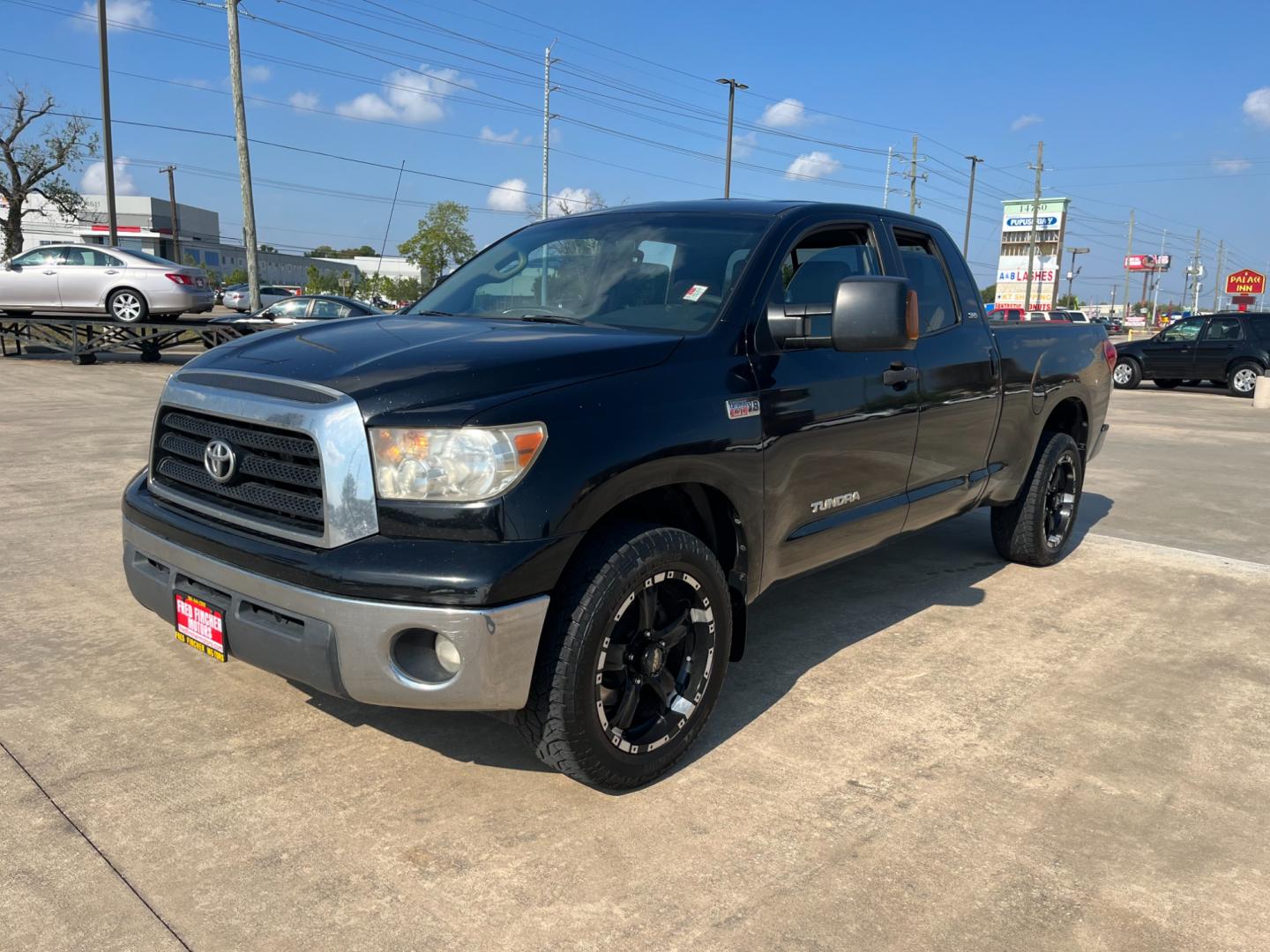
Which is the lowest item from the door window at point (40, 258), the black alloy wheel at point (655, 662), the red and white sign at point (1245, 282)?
the black alloy wheel at point (655, 662)

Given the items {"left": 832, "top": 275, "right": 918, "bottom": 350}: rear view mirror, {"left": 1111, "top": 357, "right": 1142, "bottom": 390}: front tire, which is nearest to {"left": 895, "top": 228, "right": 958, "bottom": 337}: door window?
{"left": 832, "top": 275, "right": 918, "bottom": 350}: rear view mirror

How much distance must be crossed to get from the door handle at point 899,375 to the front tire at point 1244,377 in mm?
19032

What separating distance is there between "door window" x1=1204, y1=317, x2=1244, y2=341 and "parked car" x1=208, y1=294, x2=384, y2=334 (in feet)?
56.8

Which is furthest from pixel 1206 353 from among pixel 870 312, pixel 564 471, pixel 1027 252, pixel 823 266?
pixel 1027 252

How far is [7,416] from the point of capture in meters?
11.1

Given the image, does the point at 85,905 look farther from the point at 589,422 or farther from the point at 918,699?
the point at 918,699

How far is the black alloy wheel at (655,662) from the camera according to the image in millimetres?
2896

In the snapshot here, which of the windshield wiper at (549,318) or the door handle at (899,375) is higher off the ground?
the windshield wiper at (549,318)

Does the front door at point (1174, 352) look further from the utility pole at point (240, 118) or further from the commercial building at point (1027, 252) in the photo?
the commercial building at point (1027, 252)

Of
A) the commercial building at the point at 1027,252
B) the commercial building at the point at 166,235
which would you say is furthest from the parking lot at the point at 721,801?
the commercial building at the point at 1027,252

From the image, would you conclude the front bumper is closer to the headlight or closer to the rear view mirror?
the headlight

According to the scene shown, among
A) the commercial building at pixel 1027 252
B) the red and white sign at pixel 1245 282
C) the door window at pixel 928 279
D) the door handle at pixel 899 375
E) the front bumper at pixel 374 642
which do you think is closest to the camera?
the front bumper at pixel 374 642

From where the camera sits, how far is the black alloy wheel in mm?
2896

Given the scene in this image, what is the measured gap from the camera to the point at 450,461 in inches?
102
